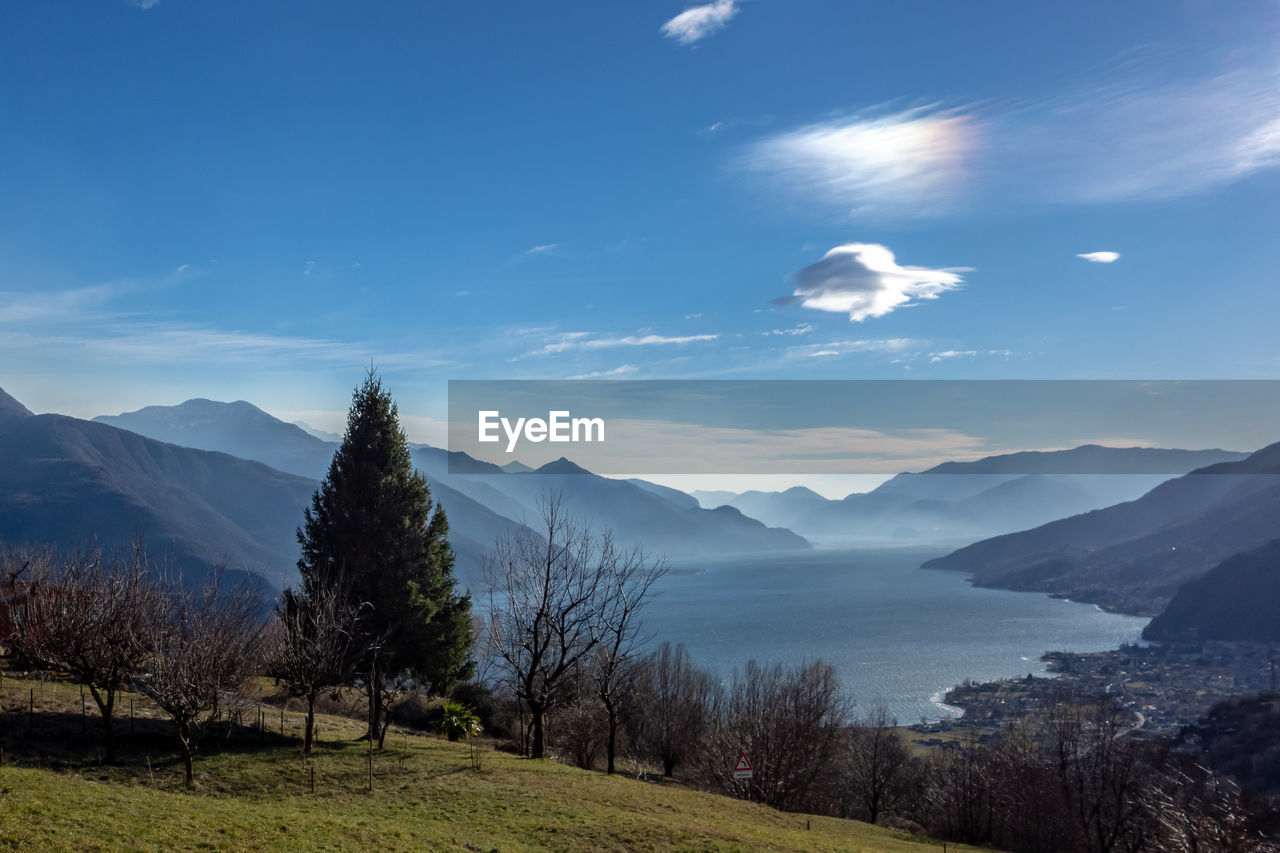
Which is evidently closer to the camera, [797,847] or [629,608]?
[797,847]

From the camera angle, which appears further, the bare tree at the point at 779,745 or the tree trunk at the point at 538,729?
the bare tree at the point at 779,745

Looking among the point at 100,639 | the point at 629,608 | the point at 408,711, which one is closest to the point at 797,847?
the point at 629,608

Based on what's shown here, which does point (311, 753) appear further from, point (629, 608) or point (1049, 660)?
point (1049, 660)

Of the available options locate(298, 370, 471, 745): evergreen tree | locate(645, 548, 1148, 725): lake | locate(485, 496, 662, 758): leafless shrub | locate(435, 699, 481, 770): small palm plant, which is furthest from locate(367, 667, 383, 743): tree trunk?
locate(645, 548, 1148, 725): lake

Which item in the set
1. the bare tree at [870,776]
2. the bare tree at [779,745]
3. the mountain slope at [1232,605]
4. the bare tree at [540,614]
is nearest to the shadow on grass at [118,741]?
the bare tree at [540,614]

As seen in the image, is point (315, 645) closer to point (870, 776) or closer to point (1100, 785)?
point (870, 776)

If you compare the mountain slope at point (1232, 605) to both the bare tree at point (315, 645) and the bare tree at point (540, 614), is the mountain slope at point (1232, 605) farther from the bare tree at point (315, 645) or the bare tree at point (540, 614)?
the bare tree at point (315, 645)

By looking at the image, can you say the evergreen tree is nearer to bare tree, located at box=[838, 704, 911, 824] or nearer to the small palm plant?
the small palm plant
